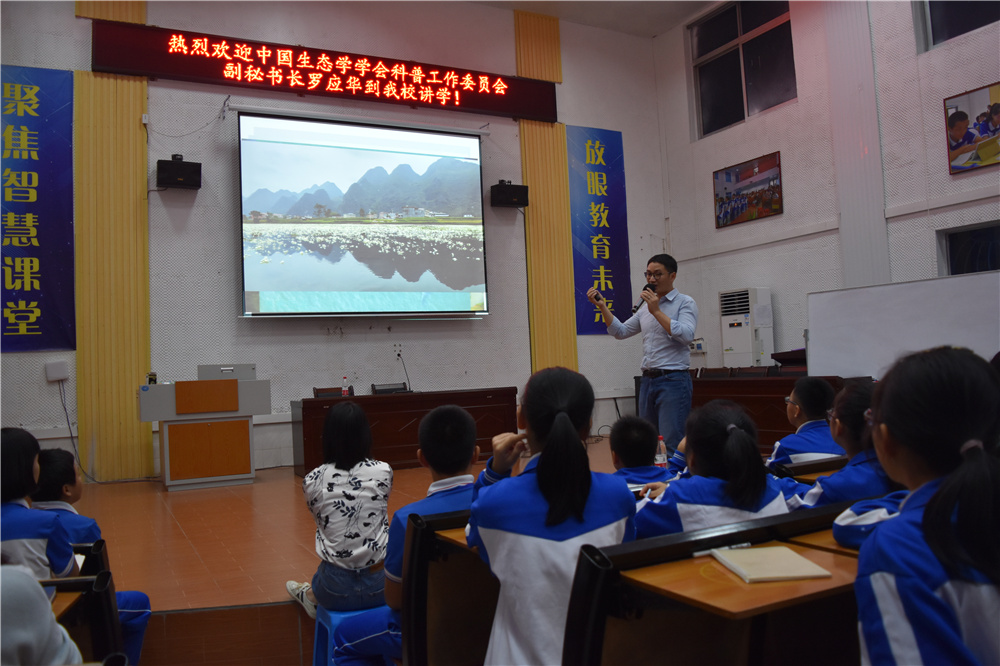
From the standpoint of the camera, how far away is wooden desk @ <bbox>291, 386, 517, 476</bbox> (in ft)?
19.7

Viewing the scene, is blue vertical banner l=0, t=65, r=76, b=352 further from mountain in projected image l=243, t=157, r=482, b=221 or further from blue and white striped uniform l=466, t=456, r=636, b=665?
blue and white striped uniform l=466, t=456, r=636, b=665

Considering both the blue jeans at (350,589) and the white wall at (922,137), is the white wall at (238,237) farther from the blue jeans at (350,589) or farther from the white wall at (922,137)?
the blue jeans at (350,589)

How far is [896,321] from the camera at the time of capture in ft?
16.5

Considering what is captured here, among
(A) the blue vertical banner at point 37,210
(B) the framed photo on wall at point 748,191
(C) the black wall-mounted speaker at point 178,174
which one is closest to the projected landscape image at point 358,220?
(C) the black wall-mounted speaker at point 178,174

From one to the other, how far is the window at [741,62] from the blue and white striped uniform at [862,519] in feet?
23.1

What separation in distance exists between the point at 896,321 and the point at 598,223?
380 centimetres

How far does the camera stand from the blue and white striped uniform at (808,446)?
99.9 inches

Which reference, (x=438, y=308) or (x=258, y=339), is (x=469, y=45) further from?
(x=258, y=339)

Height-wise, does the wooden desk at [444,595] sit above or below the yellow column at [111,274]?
below

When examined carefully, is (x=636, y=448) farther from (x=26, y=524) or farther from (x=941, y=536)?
(x=26, y=524)

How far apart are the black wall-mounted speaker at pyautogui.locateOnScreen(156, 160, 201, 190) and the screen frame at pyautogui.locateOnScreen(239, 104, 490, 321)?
40 cm

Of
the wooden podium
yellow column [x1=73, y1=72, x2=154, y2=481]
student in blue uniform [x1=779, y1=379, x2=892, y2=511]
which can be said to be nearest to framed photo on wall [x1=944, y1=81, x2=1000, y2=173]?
student in blue uniform [x1=779, y1=379, x2=892, y2=511]

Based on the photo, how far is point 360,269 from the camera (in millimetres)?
6812

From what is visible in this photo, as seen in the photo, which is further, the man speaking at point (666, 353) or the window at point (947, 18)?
the window at point (947, 18)
